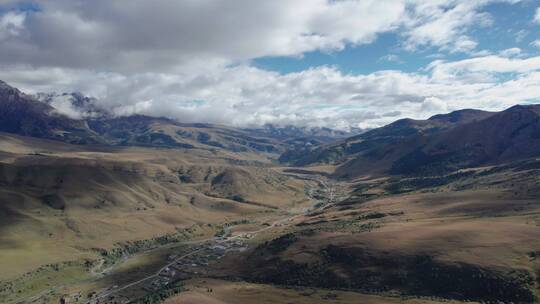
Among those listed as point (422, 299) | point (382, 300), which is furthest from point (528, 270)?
point (382, 300)

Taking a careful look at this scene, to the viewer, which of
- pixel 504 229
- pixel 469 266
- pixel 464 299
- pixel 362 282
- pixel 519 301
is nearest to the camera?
pixel 519 301

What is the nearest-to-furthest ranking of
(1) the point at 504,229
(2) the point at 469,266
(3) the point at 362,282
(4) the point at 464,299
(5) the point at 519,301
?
1. (5) the point at 519,301
2. (4) the point at 464,299
3. (2) the point at 469,266
4. (3) the point at 362,282
5. (1) the point at 504,229

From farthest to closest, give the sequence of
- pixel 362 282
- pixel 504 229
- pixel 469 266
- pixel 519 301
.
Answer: pixel 504 229
pixel 362 282
pixel 469 266
pixel 519 301

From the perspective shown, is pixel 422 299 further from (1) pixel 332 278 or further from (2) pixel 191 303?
(2) pixel 191 303

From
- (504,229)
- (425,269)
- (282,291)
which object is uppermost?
(504,229)

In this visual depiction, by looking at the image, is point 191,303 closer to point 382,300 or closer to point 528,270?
point 382,300

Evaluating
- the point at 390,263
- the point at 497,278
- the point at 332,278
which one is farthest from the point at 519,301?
the point at 332,278

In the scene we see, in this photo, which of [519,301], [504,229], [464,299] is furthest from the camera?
[504,229]

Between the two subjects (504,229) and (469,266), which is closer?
(469,266)

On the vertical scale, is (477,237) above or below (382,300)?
above
